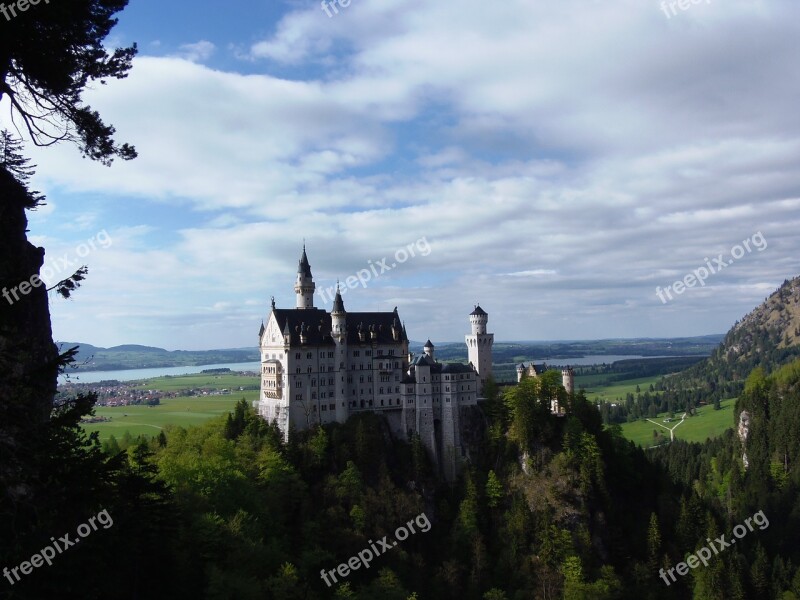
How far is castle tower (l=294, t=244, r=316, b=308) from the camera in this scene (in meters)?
95.7

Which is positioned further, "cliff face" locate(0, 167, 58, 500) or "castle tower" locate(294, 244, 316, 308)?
"castle tower" locate(294, 244, 316, 308)

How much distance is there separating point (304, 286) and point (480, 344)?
94.0 ft

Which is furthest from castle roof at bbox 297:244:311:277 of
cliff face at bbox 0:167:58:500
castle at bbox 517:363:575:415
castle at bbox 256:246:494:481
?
cliff face at bbox 0:167:58:500

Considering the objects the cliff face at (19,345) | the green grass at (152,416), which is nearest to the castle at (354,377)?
the green grass at (152,416)

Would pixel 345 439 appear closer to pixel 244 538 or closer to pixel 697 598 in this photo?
pixel 244 538

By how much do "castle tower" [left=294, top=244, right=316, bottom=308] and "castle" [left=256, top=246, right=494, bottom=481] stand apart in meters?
0.15

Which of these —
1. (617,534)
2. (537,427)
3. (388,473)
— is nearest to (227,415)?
(388,473)

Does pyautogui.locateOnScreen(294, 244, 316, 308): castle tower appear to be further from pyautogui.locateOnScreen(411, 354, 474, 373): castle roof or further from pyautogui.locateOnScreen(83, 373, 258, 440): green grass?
pyautogui.locateOnScreen(83, 373, 258, 440): green grass

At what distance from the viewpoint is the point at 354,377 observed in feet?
300

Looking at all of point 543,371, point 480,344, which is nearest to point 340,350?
point 480,344

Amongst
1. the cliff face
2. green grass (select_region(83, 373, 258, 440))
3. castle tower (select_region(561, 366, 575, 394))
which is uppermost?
the cliff face

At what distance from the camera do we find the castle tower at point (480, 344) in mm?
99688

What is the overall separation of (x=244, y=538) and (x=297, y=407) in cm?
3153

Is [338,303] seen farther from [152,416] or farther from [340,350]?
[152,416]
